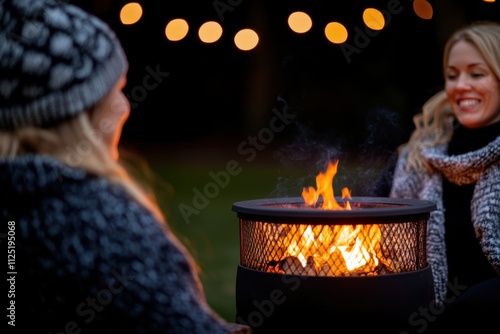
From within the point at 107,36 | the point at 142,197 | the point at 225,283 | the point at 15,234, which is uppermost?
the point at 107,36

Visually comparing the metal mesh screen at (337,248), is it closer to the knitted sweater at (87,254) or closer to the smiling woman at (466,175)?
the smiling woman at (466,175)

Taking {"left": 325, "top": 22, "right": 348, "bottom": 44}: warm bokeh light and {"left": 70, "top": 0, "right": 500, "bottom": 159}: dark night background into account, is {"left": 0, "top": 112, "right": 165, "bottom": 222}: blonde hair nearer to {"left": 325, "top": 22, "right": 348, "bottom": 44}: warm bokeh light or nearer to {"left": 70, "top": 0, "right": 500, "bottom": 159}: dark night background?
{"left": 325, "top": 22, "right": 348, "bottom": 44}: warm bokeh light

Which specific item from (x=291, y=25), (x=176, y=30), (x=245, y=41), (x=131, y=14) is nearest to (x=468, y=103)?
(x=291, y=25)

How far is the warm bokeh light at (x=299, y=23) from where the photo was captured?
3432 mm

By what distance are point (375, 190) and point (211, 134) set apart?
10694 millimetres

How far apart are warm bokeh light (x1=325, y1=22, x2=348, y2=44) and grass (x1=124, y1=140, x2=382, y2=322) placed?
784 mm

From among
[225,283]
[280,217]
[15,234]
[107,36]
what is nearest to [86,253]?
[15,234]

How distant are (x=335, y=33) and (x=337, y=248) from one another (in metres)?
1.01

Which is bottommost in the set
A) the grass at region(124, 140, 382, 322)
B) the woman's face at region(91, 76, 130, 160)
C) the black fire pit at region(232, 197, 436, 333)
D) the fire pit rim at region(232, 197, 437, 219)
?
the grass at region(124, 140, 382, 322)

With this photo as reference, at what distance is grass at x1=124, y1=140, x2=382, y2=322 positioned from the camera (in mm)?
5230

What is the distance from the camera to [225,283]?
576 centimetres

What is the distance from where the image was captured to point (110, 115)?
1.83 metres

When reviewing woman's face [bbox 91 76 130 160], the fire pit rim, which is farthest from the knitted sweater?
the fire pit rim

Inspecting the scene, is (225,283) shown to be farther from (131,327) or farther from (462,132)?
(131,327)
